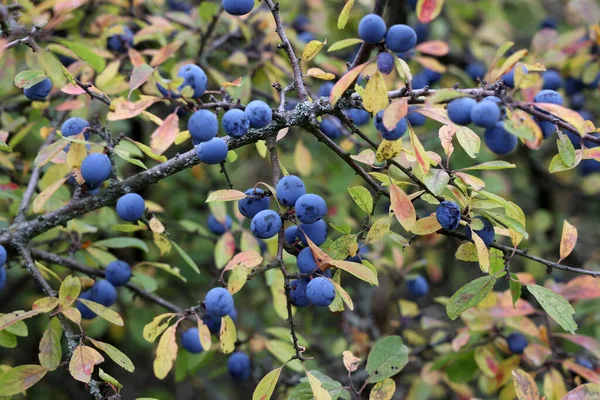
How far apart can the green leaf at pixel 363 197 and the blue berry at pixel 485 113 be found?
288mm

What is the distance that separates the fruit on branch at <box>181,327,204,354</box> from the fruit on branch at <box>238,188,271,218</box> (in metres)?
0.52

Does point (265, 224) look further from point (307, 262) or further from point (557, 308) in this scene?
point (557, 308)

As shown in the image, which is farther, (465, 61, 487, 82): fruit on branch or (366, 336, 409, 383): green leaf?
(465, 61, 487, 82): fruit on branch

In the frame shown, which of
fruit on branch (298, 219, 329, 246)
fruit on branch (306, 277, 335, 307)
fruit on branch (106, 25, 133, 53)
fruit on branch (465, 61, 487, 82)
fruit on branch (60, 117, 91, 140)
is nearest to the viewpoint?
fruit on branch (306, 277, 335, 307)

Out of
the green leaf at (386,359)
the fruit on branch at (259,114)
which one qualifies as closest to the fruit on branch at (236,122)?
the fruit on branch at (259,114)

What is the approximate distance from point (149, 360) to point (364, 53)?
2.48 m

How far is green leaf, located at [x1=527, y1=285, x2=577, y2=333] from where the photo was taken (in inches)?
42.6

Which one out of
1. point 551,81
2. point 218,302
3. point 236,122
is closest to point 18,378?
point 218,302

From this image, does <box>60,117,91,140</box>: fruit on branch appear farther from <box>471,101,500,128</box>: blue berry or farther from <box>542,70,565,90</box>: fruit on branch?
<box>542,70,565,90</box>: fruit on branch

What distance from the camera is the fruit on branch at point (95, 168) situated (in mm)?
1164

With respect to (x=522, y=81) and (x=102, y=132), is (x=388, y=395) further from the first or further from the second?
(x=102, y=132)

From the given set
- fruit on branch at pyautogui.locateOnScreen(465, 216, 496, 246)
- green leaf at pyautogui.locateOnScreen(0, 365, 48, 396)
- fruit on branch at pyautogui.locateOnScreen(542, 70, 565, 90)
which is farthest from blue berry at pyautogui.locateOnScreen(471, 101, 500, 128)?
fruit on branch at pyautogui.locateOnScreen(542, 70, 565, 90)

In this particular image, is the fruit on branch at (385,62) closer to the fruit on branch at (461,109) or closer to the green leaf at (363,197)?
the fruit on branch at (461,109)

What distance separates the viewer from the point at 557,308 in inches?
43.2
